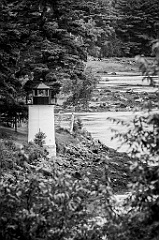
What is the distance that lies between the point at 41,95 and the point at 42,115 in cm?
70

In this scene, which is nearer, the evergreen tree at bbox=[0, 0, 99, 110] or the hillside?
the hillside

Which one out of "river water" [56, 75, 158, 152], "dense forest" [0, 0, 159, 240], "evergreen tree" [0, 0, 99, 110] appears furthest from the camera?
"river water" [56, 75, 158, 152]

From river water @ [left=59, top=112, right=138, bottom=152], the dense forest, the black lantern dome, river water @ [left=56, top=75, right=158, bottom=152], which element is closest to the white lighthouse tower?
the black lantern dome

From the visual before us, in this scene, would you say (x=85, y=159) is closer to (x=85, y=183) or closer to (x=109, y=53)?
(x=85, y=183)

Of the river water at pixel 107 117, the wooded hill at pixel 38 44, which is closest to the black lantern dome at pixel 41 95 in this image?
the wooded hill at pixel 38 44

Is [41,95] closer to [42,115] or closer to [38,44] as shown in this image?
[42,115]

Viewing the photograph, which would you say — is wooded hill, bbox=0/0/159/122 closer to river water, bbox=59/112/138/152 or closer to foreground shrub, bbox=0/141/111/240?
river water, bbox=59/112/138/152

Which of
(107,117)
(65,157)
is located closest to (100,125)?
(65,157)

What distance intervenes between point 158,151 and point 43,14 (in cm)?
2143

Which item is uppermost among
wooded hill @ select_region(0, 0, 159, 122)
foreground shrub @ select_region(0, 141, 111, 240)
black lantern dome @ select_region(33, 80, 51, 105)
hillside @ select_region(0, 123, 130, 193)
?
wooded hill @ select_region(0, 0, 159, 122)

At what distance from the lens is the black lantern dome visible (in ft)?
82.0

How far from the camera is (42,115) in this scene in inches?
993

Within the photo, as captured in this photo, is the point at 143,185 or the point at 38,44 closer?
the point at 143,185

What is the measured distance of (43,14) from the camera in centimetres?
2812
